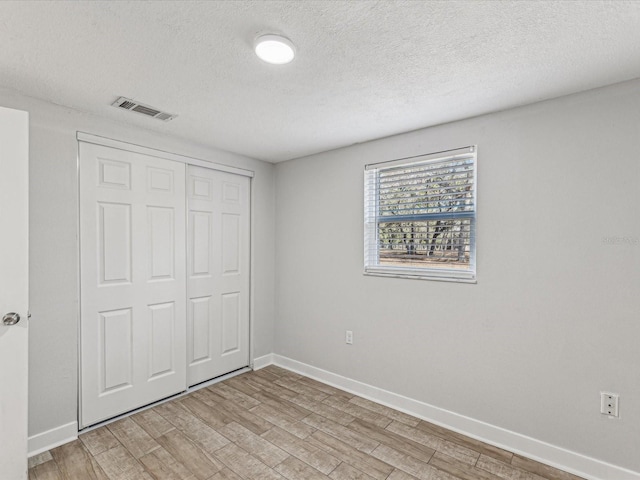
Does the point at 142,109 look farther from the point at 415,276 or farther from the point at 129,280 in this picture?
the point at 415,276

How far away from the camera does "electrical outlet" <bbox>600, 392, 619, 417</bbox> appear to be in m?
1.87

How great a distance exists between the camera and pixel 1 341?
1.73m

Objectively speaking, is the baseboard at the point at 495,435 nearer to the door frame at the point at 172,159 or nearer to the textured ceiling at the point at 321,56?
the door frame at the point at 172,159

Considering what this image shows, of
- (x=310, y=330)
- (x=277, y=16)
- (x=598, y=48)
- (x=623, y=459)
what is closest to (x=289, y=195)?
(x=310, y=330)

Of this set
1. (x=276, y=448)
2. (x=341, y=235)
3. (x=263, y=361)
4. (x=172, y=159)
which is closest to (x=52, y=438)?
(x=276, y=448)

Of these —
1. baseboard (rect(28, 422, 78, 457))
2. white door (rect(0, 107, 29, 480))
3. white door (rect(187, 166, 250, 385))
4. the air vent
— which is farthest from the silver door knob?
the air vent

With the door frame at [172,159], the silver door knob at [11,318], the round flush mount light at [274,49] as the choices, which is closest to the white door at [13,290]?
the silver door knob at [11,318]

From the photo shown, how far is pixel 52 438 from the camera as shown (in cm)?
217

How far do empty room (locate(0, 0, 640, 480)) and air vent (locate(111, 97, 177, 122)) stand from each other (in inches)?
1.3

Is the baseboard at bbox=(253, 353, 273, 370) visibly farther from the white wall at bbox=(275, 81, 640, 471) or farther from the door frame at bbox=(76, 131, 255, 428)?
the white wall at bbox=(275, 81, 640, 471)

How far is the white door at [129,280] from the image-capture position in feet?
7.86

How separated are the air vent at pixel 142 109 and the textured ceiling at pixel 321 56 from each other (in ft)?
0.28

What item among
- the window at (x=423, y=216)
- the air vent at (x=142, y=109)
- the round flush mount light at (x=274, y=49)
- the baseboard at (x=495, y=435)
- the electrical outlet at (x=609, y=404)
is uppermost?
the air vent at (x=142, y=109)

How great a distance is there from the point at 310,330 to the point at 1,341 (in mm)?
2355
